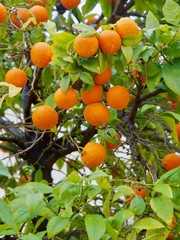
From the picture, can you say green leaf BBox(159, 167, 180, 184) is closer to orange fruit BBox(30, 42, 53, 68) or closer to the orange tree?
the orange tree

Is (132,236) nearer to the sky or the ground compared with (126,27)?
nearer to the ground

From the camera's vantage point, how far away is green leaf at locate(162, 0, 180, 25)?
33.5 inches

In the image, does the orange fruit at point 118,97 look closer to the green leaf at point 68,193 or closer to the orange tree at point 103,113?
the orange tree at point 103,113

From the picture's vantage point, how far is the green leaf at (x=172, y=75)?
2.72 feet

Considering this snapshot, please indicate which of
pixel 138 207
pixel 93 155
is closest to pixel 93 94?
pixel 93 155

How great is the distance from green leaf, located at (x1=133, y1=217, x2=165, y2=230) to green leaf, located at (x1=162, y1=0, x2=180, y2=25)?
31 centimetres

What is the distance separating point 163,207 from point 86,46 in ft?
0.84

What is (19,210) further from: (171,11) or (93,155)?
(171,11)

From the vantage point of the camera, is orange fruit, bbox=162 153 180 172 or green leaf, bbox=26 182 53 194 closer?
green leaf, bbox=26 182 53 194

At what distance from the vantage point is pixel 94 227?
694mm

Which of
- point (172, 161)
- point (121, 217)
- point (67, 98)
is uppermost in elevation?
point (67, 98)

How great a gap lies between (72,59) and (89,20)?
75 cm

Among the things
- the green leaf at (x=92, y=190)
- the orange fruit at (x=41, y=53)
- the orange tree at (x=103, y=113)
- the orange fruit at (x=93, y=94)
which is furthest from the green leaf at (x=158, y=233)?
the orange fruit at (x=41, y=53)

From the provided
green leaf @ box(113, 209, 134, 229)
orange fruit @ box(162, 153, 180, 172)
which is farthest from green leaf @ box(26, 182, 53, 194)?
orange fruit @ box(162, 153, 180, 172)
